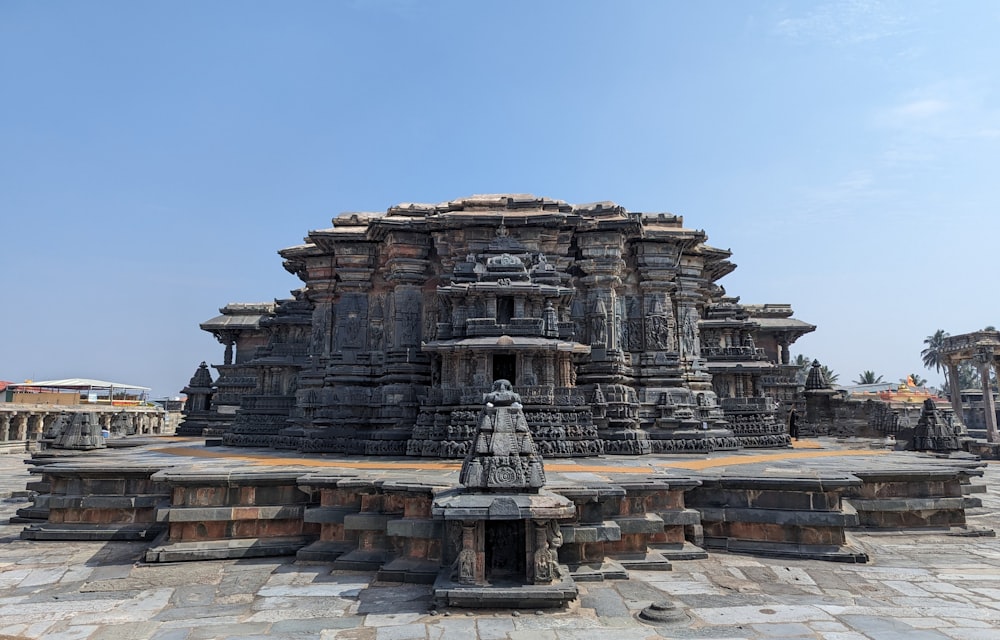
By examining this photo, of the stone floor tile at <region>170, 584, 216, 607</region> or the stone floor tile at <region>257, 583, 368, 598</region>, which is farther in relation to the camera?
the stone floor tile at <region>257, 583, 368, 598</region>

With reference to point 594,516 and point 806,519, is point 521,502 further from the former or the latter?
point 806,519

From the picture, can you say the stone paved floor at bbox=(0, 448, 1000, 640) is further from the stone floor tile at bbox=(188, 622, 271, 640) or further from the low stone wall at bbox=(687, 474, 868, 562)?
the low stone wall at bbox=(687, 474, 868, 562)

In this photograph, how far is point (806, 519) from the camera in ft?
28.6

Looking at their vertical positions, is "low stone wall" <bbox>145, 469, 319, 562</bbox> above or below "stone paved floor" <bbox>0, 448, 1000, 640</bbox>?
above

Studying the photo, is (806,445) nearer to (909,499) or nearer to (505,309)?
(909,499)

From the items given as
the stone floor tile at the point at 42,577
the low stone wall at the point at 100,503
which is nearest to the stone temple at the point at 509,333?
the low stone wall at the point at 100,503

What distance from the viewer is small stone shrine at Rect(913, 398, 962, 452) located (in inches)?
681

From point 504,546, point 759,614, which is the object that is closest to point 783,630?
point 759,614

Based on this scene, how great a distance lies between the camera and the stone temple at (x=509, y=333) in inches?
556

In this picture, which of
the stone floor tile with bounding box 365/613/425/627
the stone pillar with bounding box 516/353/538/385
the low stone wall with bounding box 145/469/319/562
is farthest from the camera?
the stone pillar with bounding box 516/353/538/385

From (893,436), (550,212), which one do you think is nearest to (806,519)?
(550,212)

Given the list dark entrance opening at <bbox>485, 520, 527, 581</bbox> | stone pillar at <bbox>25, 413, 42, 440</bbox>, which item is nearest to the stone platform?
dark entrance opening at <bbox>485, 520, 527, 581</bbox>

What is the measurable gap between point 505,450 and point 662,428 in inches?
394

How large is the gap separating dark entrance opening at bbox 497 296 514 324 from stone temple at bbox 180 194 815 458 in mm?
35
